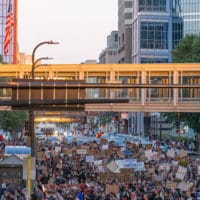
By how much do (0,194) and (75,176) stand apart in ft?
19.4

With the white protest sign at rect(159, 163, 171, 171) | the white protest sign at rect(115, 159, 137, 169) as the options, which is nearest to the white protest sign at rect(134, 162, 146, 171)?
the white protest sign at rect(115, 159, 137, 169)

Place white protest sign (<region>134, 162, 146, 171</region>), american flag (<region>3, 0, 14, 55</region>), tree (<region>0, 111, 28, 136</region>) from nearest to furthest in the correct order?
white protest sign (<region>134, 162, 146, 171</region>), tree (<region>0, 111, 28, 136</region>), american flag (<region>3, 0, 14, 55</region>)

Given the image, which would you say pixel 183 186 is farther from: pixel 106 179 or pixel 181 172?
pixel 106 179

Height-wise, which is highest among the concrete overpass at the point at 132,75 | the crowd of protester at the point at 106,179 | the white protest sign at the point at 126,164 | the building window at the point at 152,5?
the building window at the point at 152,5

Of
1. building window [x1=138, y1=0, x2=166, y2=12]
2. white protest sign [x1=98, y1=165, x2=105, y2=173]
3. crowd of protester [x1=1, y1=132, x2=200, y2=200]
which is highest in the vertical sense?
building window [x1=138, y1=0, x2=166, y2=12]

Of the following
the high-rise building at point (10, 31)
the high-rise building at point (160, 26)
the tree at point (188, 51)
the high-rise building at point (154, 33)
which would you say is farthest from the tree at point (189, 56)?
the high-rise building at point (10, 31)

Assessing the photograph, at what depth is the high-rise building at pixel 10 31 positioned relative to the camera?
481ft

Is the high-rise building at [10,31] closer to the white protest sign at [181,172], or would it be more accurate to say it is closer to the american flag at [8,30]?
the american flag at [8,30]

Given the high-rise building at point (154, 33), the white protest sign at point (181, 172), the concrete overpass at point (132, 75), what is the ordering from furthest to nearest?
1. the high-rise building at point (154, 33)
2. the concrete overpass at point (132, 75)
3. the white protest sign at point (181, 172)

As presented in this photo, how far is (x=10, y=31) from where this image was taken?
5689 inches

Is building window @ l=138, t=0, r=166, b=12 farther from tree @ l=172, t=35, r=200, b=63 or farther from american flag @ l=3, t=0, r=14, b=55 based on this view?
tree @ l=172, t=35, r=200, b=63

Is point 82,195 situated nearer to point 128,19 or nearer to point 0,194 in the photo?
point 0,194

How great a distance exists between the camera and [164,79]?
53.6 m

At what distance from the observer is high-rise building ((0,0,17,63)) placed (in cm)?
14662
